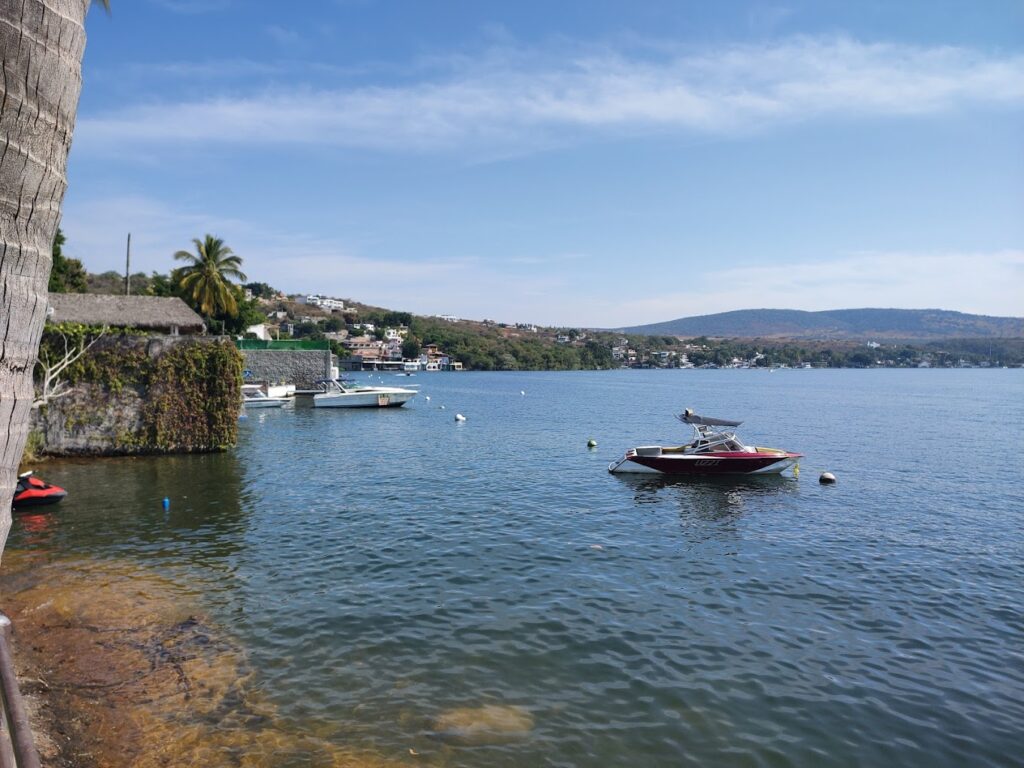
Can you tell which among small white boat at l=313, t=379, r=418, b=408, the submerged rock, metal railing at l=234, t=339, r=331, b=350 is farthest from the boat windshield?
metal railing at l=234, t=339, r=331, b=350

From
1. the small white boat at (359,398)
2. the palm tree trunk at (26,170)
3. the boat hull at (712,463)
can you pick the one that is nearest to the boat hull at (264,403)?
the small white boat at (359,398)

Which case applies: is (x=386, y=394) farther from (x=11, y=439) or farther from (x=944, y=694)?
(x=11, y=439)

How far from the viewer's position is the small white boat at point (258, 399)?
55281 mm

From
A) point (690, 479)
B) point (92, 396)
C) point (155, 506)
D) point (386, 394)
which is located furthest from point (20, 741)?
point (386, 394)

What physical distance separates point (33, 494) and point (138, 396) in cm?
912

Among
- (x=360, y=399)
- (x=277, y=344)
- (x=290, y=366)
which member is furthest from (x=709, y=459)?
(x=277, y=344)

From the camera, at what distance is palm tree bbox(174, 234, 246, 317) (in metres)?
61.4

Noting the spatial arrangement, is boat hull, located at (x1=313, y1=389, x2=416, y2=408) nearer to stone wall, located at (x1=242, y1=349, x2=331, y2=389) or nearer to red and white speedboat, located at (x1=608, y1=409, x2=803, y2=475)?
stone wall, located at (x1=242, y1=349, x2=331, y2=389)

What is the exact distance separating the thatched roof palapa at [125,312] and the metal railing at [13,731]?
140 ft

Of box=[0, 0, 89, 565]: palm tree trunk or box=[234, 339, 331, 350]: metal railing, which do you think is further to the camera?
box=[234, 339, 331, 350]: metal railing

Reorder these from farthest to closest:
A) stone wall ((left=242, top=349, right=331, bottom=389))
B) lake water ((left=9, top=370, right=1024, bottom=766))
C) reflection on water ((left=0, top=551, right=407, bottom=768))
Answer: stone wall ((left=242, top=349, right=331, bottom=389)) → lake water ((left=9, top=370, right=1024, bottom=766)) → reflection on water ((left=0, top=551, right=407, bottom=768))

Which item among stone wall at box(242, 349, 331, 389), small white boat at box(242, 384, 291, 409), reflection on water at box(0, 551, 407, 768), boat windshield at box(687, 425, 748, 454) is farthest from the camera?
stone wall at box(242, 349, 331, 389)

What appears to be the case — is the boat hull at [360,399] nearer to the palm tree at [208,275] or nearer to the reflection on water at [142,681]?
the palm tree at [208,275]

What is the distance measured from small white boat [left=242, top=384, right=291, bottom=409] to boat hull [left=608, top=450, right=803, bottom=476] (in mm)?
37826
